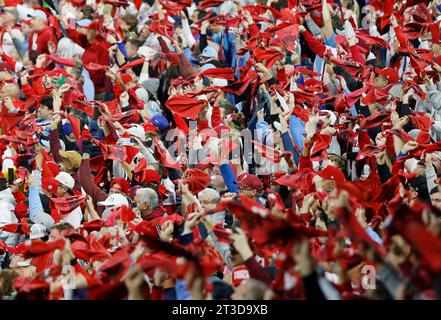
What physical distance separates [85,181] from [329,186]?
2.77m

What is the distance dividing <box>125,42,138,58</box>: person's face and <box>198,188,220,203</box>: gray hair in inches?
211

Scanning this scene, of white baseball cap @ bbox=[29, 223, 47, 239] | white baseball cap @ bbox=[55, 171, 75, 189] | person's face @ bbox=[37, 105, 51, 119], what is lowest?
person's face @ bbox=[37, 105, 51, 119]

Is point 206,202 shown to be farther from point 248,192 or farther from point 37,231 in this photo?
point 37,231

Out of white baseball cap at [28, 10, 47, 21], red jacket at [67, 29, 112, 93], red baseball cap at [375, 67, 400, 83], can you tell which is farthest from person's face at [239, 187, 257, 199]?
white baseball cap at [28, 10, 47, 21]

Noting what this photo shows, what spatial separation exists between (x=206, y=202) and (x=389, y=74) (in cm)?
361

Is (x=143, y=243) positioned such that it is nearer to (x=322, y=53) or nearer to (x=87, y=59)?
(x=322, y=53)

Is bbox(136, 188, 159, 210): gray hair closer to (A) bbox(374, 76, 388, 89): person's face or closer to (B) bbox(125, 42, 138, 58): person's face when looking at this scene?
(A) bbox(374, 76, 388, 89): person's face

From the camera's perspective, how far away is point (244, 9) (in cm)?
1502

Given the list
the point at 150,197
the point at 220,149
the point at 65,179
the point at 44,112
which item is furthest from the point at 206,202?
the point at 44,112

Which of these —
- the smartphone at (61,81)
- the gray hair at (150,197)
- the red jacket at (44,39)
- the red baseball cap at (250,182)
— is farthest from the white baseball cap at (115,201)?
the red jacket at (44,39)

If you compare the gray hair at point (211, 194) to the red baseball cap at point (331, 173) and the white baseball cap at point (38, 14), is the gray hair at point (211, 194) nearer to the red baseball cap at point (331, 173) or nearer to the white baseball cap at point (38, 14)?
the red baseball cap at point (331, 173)

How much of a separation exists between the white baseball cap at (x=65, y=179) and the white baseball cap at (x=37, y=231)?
78cm

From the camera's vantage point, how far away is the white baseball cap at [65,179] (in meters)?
11.7

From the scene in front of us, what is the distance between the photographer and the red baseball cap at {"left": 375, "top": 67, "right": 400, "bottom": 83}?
1313cm
